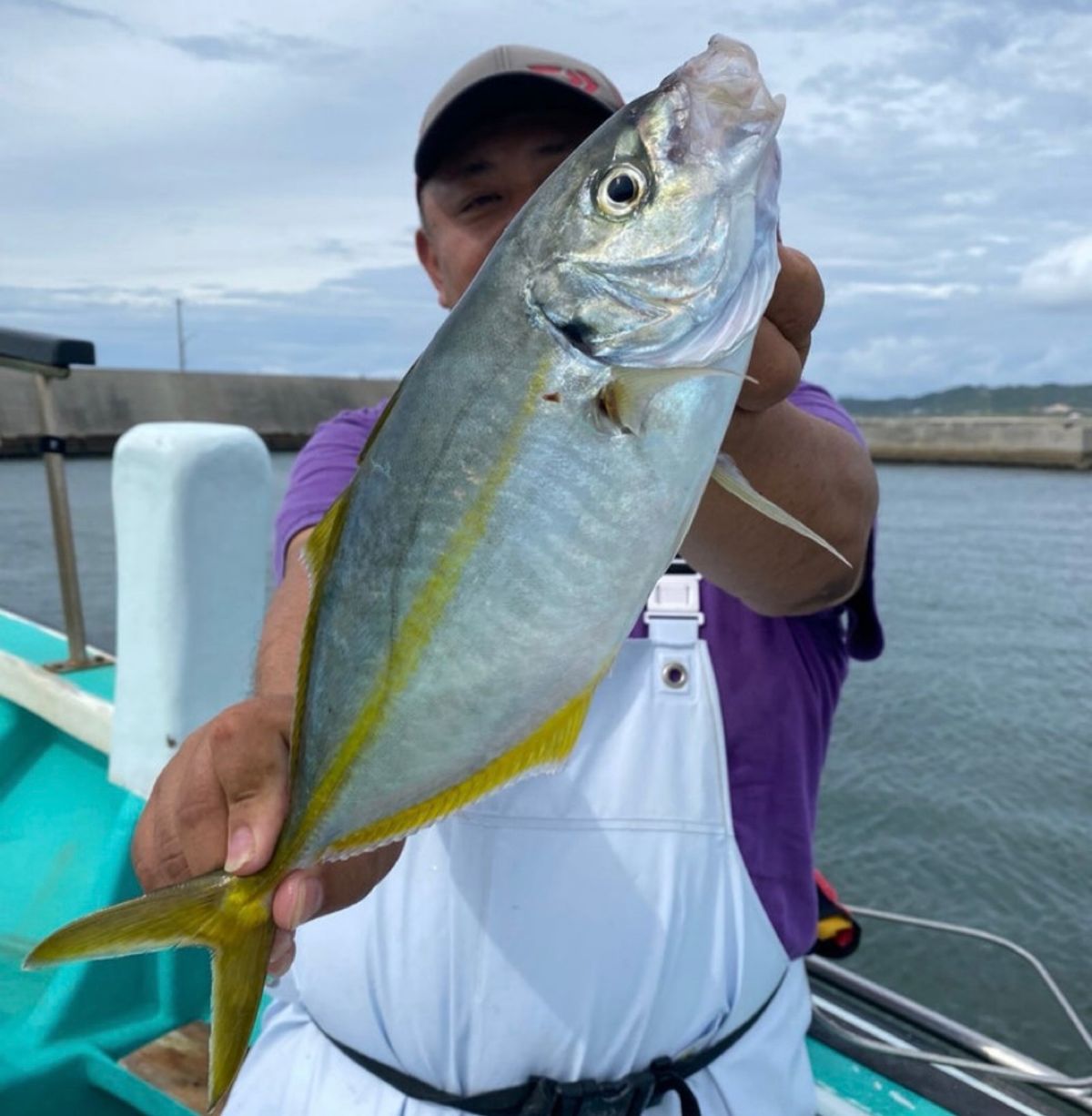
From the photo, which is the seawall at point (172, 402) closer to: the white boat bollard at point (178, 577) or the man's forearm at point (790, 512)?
the white boat bollard at point (178, 577)

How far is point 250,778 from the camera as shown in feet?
4.48

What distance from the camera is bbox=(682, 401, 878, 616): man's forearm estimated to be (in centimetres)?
167

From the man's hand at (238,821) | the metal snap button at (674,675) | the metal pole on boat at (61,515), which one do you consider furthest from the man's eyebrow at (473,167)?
the metal pole on boat at (61,515)

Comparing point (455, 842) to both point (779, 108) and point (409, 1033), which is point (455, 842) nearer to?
point (409, 1033)

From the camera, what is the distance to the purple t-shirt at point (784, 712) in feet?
6.40

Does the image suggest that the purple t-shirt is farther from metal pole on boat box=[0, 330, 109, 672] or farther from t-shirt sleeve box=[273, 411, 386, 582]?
metal pole on boat box=[0, 330, 109, 672]

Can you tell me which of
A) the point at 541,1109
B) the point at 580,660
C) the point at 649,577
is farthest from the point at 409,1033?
the point at 649,577

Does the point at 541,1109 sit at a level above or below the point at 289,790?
below

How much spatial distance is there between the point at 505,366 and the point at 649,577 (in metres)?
0.32

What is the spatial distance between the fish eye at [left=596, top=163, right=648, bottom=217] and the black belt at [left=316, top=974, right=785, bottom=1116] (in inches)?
58.2

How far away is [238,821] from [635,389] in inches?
30.9

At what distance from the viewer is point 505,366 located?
1.24 meters

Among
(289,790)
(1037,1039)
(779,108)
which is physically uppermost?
(779,108)

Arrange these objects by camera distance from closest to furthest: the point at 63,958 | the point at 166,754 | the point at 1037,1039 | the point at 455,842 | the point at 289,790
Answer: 1. the point at 63,958
2. the point at 289,790
3. the point at 455,842
4. the point at 166,754
5. the point at 1037,1039
